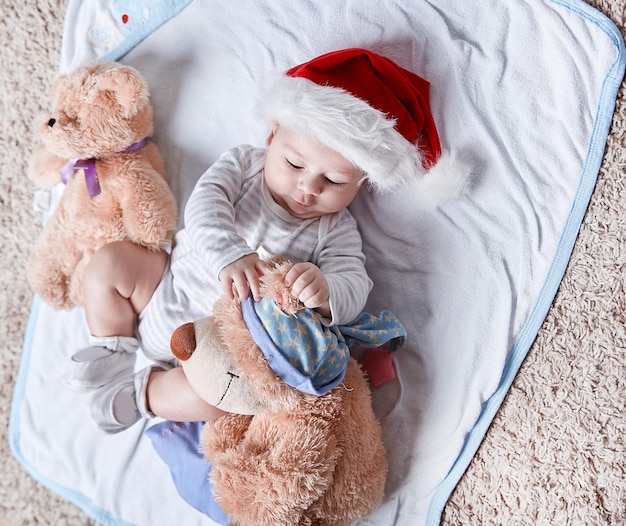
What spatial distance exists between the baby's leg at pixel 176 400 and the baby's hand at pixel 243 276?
20cm

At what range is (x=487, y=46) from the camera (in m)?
1.04

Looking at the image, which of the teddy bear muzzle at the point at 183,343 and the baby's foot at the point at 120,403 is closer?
the teddy bear muzzle at the point at 183,343

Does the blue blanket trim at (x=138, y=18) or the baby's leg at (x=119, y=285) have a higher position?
the blue blanket trim at (x=138, y=18)

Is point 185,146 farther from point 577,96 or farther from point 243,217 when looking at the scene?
point 577,96

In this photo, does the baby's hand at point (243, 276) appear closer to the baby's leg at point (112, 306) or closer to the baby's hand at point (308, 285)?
the baby's hand at point (308, 285)

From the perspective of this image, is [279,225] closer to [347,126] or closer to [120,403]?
[347,126]

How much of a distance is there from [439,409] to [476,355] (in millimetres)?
129

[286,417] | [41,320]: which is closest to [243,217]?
[286,417]

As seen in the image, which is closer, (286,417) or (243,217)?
(286,417)

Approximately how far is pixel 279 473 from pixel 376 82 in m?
0.67

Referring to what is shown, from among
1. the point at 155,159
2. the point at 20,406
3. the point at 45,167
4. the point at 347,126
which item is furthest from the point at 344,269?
the point at 20,406

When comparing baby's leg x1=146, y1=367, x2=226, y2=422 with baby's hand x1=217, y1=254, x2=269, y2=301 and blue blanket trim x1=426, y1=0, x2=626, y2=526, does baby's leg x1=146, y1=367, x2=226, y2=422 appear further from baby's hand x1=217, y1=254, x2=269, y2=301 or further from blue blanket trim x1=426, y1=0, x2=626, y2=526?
blue blanket trim x1=426, y1=0, x2=626, y2=526

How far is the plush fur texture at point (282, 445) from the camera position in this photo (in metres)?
0.91

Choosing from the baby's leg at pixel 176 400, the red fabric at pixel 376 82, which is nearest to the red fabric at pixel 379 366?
the baby's leg at pixel 176 400
